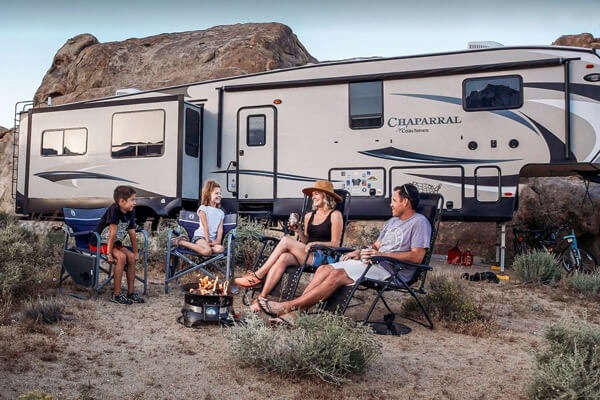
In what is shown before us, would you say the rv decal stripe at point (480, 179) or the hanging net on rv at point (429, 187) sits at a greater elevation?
the rv decal stripe at point (480, 179)

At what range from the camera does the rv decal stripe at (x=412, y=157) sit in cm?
734

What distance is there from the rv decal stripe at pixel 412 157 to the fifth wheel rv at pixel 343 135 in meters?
0.01

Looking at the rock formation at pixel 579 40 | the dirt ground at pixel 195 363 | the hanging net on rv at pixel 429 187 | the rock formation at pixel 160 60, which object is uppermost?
the rock formation at pixel 579 40

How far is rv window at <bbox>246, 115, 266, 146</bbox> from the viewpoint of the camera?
829 centimetres

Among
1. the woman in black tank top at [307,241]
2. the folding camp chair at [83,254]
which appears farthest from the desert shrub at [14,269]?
the woman in black tank top at [307,241]

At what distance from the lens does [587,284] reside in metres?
5.84

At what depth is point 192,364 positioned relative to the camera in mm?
3191

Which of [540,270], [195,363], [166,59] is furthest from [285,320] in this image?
[166,59]

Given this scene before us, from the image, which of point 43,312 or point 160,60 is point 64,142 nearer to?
point 43,312

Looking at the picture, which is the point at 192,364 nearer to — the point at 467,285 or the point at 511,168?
the point at 467,285

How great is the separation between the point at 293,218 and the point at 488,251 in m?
5.79

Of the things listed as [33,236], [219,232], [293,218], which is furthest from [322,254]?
[33,236]

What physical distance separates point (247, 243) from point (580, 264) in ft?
14.7

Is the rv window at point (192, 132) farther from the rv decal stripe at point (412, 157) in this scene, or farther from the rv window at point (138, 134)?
the rv decal stripe at point (412, 157)
